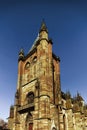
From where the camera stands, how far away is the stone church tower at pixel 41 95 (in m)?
21.5

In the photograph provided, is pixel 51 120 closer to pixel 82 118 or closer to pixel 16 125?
pixel 16 125

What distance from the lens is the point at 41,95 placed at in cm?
2191

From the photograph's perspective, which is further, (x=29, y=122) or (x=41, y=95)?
(x=29, y=122)

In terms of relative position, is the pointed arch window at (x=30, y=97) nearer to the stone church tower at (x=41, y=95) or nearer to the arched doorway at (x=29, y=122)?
the stone church tower at (x=41, y=95)

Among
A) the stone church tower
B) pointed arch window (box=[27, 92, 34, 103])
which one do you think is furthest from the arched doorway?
pointed arch window (box=[27, 92, 34, 103])

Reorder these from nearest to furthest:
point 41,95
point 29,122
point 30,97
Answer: point 41,95
point 29,122
point 30,97

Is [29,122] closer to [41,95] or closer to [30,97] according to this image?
[30,97]

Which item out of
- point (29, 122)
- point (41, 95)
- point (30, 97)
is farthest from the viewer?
point (30, 97)

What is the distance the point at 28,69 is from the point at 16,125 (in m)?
9.31

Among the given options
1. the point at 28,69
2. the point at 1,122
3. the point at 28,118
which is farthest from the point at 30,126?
the point at 1,122

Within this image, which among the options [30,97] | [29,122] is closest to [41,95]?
[30,97]

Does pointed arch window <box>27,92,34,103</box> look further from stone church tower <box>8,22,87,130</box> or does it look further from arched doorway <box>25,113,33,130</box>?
arched doorway <box>25,113,33,130</box>

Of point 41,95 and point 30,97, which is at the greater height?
point 41,95

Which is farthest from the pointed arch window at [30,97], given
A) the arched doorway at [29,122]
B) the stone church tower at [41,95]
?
the arched doorway at [29,122]
